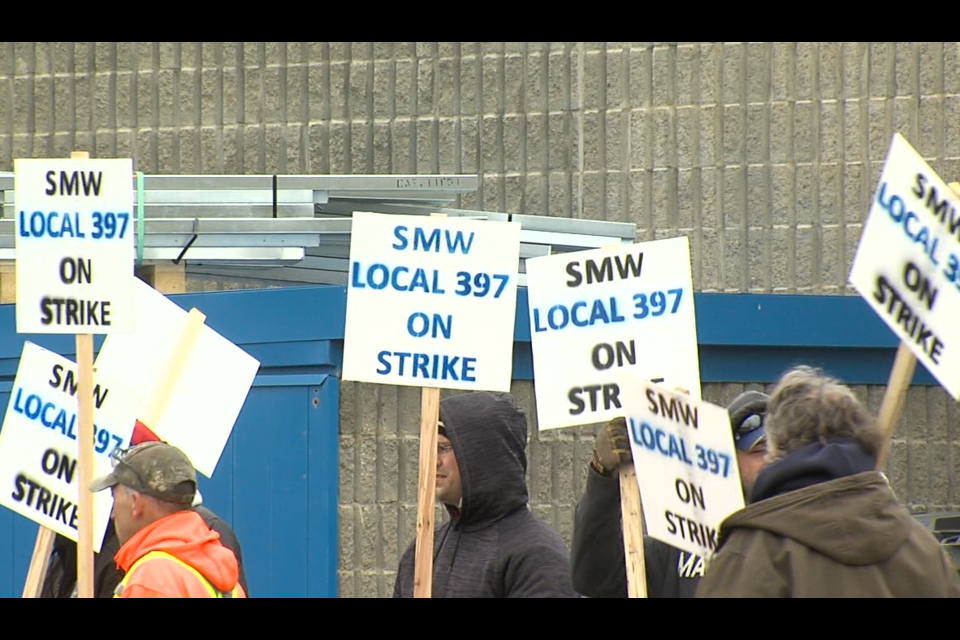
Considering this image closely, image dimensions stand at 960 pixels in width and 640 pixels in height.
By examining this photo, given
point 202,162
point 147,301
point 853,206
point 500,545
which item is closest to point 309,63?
point 202,162

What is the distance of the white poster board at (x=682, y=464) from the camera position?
404 cm

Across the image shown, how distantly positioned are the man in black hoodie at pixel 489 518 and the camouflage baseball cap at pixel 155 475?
0.74m

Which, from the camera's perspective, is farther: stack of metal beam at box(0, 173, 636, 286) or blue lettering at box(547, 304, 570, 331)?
stack of metal beam at box(0, 173, 636, 286)

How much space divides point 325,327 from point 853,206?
10.1ft

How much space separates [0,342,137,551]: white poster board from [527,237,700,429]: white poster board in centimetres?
140

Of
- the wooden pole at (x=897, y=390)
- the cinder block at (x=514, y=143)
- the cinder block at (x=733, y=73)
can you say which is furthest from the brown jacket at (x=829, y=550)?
the cinder block at (x=514, y=143)

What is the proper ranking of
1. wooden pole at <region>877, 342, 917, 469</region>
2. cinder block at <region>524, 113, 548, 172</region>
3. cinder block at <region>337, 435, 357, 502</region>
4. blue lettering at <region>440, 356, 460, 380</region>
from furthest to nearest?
cinder block at <region>524, 113, 548, 172</region> → cinder block at <region>337, 435, 357, 502</region> → blue lettering at <region>440, 356, 460, 380</region> → wooden pole at <region>877, 342, 917, 469</region>

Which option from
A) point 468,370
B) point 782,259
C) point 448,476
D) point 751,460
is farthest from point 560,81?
point 751,460

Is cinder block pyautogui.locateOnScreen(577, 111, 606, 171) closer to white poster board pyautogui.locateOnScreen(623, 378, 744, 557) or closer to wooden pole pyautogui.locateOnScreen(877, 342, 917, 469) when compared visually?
white poster board pyautogui.locateOnScreen(623, 378, 744, 557)

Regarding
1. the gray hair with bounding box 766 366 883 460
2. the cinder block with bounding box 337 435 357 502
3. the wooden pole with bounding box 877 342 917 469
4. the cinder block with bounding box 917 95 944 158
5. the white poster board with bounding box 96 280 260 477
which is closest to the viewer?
the gray hair with bounding box 766 366 883 460

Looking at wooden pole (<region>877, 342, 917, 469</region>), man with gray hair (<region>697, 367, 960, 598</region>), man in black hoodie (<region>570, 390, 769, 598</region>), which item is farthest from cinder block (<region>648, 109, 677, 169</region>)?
man with gray hair (<region>697, 367, 960, 598</region>)

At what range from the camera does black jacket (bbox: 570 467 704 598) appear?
→ 455 centimetres

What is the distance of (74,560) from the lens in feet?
→ 17.6

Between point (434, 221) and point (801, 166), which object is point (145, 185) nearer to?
point (434, 221)
